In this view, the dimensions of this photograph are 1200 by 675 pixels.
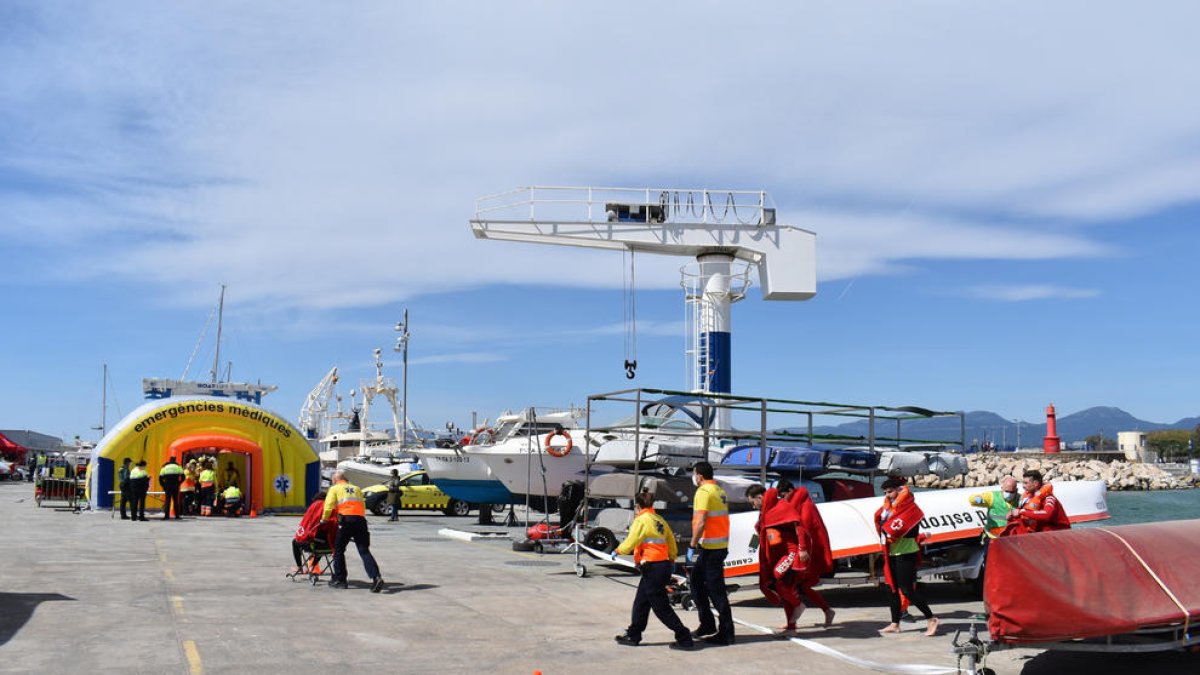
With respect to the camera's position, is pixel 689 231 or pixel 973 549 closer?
pixel 973 549

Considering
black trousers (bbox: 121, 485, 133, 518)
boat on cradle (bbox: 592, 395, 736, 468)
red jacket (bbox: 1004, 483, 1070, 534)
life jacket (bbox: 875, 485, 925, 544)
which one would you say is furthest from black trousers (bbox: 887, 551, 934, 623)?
black trousers (bbox: 121, 485, 133, 518)

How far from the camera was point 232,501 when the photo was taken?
28359mm

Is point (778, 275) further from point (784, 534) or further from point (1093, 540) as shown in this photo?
point (1093, 540)

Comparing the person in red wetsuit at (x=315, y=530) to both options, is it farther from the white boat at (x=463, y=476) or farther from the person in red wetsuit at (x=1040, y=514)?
the white boat at (x=463, y=476)

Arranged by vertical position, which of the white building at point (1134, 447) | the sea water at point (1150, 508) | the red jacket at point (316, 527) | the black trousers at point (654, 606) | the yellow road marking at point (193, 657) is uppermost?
the red jacket at point (316, 527)

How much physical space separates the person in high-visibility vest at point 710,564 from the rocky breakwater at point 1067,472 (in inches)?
3023

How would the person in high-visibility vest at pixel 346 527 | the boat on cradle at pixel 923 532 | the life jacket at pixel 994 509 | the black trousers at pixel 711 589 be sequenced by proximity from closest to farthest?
the black trousers at pixel 711 589, the life jacket at pixel 994 509, the boat on cradle at pixel 923 532, the person in high-visibility vest at pixel 346 527

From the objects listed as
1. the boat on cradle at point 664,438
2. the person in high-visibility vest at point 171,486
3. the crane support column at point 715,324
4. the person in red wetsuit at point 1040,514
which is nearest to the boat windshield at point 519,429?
the crane support column at point 715,324

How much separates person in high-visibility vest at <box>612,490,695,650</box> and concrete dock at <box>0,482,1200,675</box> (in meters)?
0.19

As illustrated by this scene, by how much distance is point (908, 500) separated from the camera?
10539 millimetres

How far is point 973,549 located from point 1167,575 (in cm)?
553

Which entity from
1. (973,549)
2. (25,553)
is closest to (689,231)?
(973,549)

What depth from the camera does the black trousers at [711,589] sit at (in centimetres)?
991

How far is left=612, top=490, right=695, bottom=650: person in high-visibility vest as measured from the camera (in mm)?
9750
